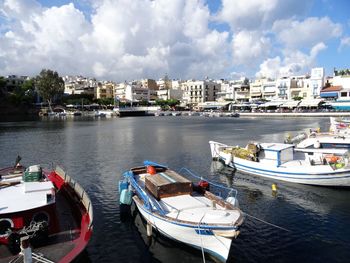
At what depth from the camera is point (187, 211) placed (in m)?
15.7

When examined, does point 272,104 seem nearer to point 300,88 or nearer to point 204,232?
point 300,88

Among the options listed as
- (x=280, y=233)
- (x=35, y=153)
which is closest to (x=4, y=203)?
(x=280, y=233)

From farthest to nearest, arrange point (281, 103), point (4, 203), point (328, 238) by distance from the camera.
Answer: point (281, 103), point (328, 238), point (4, 203)

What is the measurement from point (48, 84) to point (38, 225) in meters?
156

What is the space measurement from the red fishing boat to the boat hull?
11.9ft

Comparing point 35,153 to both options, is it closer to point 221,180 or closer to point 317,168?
point 221,180

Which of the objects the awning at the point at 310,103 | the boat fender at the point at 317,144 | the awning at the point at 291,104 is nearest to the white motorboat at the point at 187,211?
the boat fender at the point at 317,144

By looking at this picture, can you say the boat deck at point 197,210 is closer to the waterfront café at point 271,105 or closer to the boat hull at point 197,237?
the boat hull at point 197,237

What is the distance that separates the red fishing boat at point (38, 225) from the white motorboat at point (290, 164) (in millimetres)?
18718

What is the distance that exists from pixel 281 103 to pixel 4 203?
482ft

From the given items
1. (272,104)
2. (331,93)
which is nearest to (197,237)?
(331,93)

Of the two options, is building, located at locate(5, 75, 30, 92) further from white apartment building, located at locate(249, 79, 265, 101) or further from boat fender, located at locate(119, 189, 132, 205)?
boat fender, located at locate(119, 189, 132, 205)

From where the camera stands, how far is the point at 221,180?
29.6 m

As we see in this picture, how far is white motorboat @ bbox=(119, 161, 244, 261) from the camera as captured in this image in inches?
540
